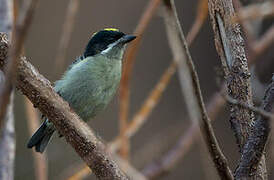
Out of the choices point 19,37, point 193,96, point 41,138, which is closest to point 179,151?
point 41,138

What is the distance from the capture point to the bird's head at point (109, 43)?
3432mm

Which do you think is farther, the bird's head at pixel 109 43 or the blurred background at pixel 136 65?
the blurred background at pixel 136 65

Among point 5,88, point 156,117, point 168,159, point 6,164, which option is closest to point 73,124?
point 6,164

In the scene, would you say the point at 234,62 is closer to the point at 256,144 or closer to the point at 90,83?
the point at 256,144

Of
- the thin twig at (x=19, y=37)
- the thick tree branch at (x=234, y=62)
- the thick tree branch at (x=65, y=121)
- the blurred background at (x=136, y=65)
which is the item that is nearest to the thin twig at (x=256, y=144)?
the thick tree branch at (x=234, y=62)

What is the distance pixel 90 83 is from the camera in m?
3.17

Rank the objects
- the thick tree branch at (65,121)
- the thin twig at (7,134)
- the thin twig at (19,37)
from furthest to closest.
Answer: the thin twig at (7,134)
the thick tree branch at (65,121)
the thin twig at (19,37)

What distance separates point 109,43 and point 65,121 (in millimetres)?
1717

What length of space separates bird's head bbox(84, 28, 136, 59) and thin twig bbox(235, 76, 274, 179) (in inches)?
73.2

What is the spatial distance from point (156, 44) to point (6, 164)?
3.72 metres

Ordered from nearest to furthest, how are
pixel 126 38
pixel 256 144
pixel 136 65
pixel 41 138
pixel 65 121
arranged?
pixel 256 144
pixel 65 121
pixel 41 138
pixel 126 38
pixel 136 65

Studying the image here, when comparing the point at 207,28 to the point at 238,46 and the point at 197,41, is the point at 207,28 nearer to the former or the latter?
the point at 197,41

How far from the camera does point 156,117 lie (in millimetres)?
5590

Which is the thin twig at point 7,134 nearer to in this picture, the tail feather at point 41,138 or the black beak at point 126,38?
the tail feather at point 41,138
